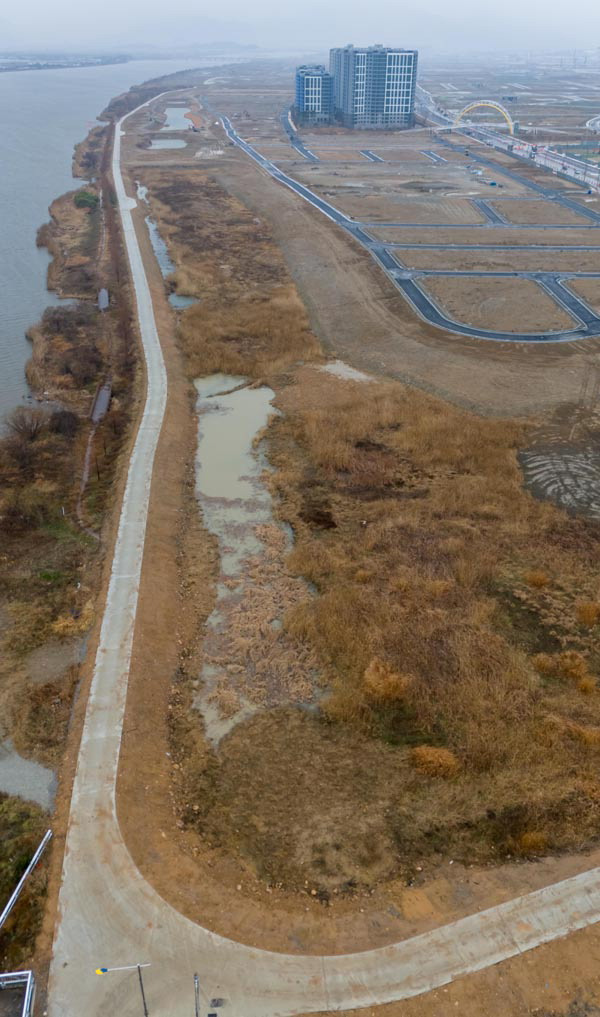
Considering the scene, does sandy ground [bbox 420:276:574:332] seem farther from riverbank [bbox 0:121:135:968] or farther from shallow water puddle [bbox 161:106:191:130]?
shallow water puddle [bbox 161:106:191:130]

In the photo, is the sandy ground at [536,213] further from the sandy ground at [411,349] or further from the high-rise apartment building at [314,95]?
the high-rise apartment building at [314,95]

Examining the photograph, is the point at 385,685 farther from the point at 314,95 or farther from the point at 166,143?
the point at 314,95

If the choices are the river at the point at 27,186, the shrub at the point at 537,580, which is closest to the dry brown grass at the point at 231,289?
the river at the point at 27,186

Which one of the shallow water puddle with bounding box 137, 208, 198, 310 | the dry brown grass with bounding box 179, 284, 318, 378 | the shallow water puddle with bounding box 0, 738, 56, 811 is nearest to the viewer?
the shallow water puddle with bounding box 0, 738, 56, 811

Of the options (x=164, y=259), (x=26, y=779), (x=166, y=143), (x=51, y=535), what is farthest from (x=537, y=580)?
(x=166, y=143)

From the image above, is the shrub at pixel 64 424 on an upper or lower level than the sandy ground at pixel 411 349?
lower

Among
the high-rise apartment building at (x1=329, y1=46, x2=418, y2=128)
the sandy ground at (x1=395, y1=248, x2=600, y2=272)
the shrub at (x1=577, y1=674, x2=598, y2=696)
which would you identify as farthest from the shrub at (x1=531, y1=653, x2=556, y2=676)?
the high-rise apartment building at (x1=329, y1=46, x2=418, y2=128)

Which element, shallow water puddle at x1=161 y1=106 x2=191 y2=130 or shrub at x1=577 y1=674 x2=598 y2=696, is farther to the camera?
shallow water puddle at x1=161 y1=106 x2=191 y2=130
